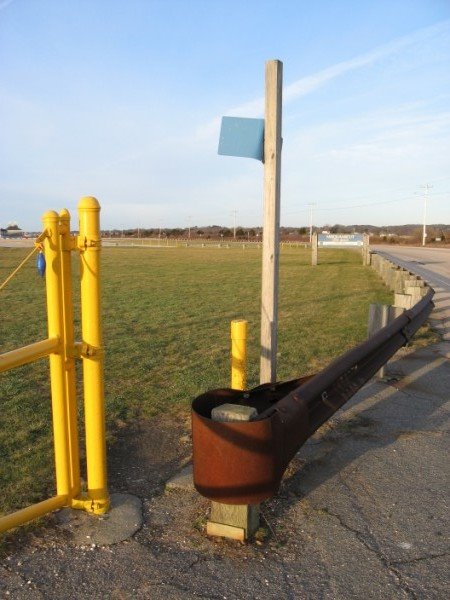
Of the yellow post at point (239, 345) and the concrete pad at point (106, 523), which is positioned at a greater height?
the yellow post at point (239, 345)

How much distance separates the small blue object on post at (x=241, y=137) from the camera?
407 cm

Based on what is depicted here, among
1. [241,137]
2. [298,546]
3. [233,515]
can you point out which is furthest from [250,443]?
[241,137]

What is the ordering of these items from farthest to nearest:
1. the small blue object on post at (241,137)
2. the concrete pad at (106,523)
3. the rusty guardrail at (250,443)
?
1. the small blue object on post at (241,137)
2. the concrete pad at (106,523)
3. the rusty guardrail at (250,443)

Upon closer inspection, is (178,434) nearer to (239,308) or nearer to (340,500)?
(340,500)

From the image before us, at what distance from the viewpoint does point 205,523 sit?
3189 millimetres

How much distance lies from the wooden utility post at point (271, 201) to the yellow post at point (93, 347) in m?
1.54

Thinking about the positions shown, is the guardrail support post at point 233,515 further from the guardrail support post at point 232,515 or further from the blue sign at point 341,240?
the blue sign at point 341,240

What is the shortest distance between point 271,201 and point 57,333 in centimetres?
192

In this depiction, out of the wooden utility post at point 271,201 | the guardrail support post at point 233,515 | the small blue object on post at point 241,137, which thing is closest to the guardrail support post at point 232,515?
the guardrail support post at point 233,515

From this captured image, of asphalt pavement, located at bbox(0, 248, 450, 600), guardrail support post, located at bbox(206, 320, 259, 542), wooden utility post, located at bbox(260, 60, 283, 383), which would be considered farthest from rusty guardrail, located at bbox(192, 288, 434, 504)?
wooden utility post, located at bbox(260, 60, 283, 383)

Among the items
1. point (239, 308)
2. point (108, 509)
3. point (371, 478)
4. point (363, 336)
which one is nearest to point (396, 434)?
point (371, 478)

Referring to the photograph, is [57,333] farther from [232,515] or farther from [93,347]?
[232,515]

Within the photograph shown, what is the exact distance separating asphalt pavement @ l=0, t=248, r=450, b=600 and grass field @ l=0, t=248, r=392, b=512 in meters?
0.71

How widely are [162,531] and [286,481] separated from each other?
98cm
